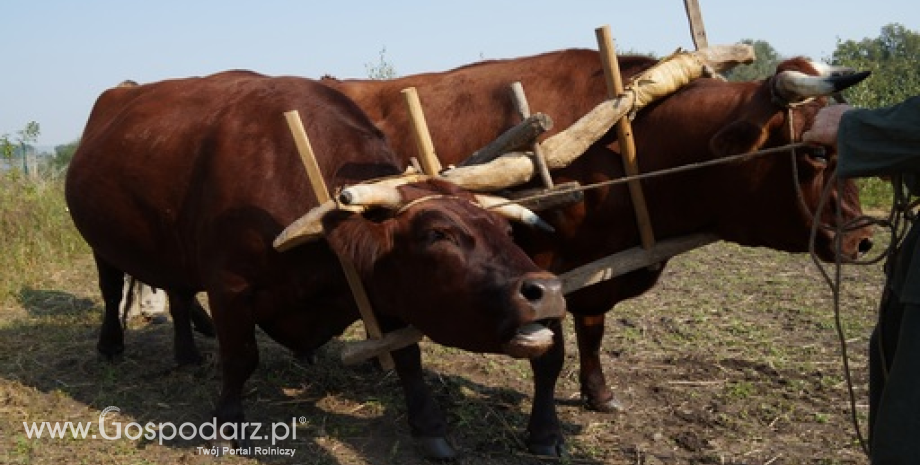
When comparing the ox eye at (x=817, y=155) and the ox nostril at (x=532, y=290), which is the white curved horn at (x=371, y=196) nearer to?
the ox nostril at (x=532, y=290)

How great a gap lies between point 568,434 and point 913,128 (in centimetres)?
272

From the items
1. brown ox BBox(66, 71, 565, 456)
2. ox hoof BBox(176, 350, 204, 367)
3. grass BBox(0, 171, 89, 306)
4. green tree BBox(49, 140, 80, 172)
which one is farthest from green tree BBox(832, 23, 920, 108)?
green tree BBox(49, 140, 80, 172)

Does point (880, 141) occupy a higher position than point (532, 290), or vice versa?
point (880, 141)

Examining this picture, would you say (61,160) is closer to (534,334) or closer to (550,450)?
(550,450)

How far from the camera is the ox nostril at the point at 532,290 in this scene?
3.32 metres

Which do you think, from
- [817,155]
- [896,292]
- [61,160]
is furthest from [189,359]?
[61,160]

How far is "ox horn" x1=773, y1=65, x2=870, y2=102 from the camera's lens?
11.7 ft

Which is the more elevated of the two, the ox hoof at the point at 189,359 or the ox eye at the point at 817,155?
the ox eye at the point at 817,155

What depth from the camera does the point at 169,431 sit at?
4805 mm

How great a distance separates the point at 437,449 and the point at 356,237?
128 centimetres

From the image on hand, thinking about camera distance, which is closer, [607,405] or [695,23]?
[695,23]

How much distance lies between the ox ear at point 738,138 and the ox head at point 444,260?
0.85 m

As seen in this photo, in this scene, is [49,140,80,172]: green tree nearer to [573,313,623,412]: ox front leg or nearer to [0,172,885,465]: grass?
[0,172,885,465]: grass

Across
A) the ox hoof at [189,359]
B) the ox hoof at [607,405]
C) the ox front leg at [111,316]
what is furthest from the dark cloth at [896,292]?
the ox front leg at [111,316]
